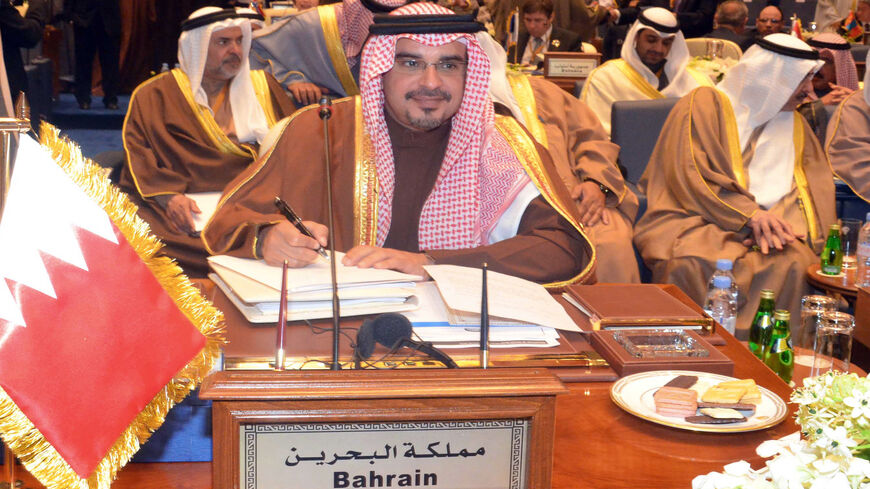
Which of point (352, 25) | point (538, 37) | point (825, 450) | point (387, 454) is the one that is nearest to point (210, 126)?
point (352, 25)

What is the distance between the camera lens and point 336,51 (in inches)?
212

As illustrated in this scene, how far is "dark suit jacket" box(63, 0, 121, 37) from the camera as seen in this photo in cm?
930

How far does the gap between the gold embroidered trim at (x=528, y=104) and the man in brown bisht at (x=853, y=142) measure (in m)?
1.69

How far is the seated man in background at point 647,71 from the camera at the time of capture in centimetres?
662

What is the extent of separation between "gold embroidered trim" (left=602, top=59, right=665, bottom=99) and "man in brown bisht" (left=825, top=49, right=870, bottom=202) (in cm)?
153

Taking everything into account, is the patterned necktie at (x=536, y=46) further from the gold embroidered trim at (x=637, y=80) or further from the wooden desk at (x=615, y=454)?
the wooden desk at (x=615, y=454)

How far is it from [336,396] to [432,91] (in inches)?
73.2

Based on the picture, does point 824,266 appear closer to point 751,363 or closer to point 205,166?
point 751,363

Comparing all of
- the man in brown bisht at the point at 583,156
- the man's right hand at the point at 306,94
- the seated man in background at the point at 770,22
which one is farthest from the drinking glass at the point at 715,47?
the man's right hand at the point at 306,94

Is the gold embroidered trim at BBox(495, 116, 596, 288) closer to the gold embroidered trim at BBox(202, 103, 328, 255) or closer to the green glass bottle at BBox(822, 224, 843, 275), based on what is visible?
the gold embroidered trim at BBox(202, 103, 328, 255)

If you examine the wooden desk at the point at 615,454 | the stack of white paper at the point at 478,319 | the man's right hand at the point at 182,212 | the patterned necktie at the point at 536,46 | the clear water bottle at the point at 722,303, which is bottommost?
the man's right hand at the point at 182,212

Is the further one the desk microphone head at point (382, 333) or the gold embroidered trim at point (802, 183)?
the gold embroidered trim at point (802, 183)

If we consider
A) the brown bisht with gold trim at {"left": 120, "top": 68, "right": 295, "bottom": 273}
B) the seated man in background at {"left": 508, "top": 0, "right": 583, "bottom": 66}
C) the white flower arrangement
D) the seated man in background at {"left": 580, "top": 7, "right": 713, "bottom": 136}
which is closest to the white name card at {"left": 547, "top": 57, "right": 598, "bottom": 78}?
the seated man in background at {"left": 580, "top": 7, "right": 713, "bottom": 136}

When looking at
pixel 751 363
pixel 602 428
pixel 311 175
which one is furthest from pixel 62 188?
pixel 311 175
